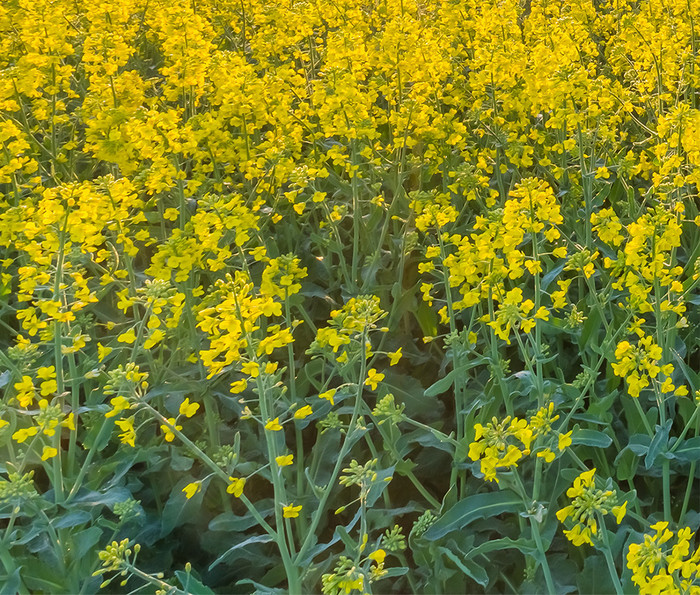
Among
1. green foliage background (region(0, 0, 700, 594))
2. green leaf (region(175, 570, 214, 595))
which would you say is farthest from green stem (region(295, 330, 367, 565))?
green leaf (region(175, 570, 214, 595))

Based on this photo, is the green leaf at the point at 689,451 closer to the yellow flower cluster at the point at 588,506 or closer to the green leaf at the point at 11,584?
the yellow flower cluster at the point at 588,506

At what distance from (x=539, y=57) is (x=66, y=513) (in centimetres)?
258

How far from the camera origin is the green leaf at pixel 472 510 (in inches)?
89.6

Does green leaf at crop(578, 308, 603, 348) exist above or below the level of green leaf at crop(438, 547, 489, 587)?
above

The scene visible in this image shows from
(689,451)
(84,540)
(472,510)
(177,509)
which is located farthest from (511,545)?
(84,540)

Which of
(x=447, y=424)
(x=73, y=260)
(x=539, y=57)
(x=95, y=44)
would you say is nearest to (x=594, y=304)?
(x=447, y=424)

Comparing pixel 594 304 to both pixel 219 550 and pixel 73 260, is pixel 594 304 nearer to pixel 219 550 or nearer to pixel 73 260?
pixel 219 550

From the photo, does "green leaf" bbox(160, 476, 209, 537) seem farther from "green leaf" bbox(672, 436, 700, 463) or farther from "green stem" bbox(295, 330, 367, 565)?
"green leaf" bbox(672, 436, 700, 463)

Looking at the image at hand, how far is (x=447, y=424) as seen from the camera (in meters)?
3.17

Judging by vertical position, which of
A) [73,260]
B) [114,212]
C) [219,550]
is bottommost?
[219,550]

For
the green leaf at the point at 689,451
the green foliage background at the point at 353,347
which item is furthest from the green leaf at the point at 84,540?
the green leaf at the point at 689,451

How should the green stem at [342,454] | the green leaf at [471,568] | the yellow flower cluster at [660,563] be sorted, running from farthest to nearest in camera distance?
the green leaf at [471,568] < the green stem at [342,454] < the yellow flower cluster at [660,563]

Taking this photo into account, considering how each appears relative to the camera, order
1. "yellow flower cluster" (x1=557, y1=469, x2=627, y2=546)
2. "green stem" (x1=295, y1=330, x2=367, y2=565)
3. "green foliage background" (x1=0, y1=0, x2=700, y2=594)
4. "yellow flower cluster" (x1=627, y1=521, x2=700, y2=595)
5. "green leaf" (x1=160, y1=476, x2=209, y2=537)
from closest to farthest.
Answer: "yellow flower cluster" (x1=627, y1=521, x2=700, y2=595)
"yellow flower cluster" (x1=557, y1=469, x2=627, y2=546)
"green stem" (x1=295, y1=330, x2=367, y2=565)
"green foliage background" (x1=0, y1=0, x2=700, y2=594)
"green leaf" (x1=160, y1=476, x2=209, y2=537)

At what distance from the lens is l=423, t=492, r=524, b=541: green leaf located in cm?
228
